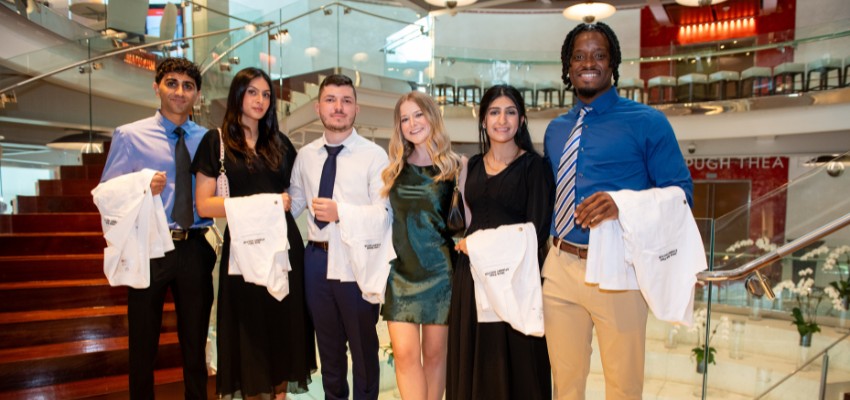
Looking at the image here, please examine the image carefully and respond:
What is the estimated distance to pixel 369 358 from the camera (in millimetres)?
2545

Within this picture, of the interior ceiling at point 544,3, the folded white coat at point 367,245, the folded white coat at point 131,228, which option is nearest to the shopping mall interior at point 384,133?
the interior ceiling at point 544,3

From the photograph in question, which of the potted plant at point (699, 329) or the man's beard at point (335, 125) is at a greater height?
the man's beard at point (335, 125)

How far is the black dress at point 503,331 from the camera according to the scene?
2.15 m

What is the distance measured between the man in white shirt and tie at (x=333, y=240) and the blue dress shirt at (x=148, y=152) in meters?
0.59

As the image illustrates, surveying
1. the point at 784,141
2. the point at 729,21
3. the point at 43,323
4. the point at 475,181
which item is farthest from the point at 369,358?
the point at 729,21

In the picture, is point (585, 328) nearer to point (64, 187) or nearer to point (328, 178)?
point (328, 178)

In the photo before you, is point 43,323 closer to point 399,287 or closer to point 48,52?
point 399,287

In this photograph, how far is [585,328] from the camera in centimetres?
203

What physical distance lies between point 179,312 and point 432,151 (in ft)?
4.57

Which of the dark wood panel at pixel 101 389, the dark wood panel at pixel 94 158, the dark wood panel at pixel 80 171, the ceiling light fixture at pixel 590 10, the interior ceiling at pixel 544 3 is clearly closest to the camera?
the dark wood panel at pixel 101 389

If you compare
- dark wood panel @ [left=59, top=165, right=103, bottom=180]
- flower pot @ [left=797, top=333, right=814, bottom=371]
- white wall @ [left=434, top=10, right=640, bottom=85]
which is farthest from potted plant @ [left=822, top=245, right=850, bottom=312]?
white wall @ [left=434, top=10, right=640, bottom=85]

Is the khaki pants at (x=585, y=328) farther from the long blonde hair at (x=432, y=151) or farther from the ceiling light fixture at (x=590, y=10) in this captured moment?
the ceiling light fixture at (x=590, y=10)

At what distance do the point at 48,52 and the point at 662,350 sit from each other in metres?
6.97

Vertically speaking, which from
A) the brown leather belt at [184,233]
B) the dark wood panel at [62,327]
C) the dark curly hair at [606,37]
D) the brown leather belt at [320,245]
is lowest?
the dark wood panel at [62,327]
